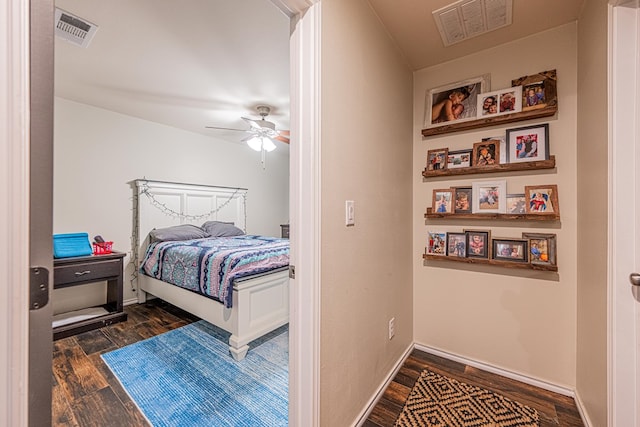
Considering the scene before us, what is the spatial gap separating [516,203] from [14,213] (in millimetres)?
2267

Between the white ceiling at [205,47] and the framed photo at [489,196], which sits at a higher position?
the white ceiling at [205,47]

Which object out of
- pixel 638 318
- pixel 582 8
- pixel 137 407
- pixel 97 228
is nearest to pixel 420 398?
pixel 638 318

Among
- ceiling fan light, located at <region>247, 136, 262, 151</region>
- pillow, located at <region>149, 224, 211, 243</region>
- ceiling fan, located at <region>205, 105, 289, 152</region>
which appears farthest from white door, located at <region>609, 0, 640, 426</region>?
pillow, located at <region>149, 224, 211, 243</region>

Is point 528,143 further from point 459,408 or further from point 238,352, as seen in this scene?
point 238,352

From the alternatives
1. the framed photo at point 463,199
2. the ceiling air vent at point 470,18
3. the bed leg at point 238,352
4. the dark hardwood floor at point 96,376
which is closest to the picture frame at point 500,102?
the ceiling air vent at point 470,18

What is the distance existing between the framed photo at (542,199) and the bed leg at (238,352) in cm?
224

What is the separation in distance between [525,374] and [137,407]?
2448mm

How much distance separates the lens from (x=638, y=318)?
1.07 m

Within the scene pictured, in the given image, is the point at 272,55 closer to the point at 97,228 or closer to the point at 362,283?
the point at 362,283

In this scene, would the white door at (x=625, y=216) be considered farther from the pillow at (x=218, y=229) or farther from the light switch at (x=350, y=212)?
the pillow at (x=218, y=229)

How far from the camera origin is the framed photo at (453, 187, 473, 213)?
1954 mm

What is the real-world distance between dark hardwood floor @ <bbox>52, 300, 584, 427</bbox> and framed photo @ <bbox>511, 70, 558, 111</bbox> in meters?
1.80

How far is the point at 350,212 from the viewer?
1352 millimetres

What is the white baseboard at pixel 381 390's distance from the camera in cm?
145
